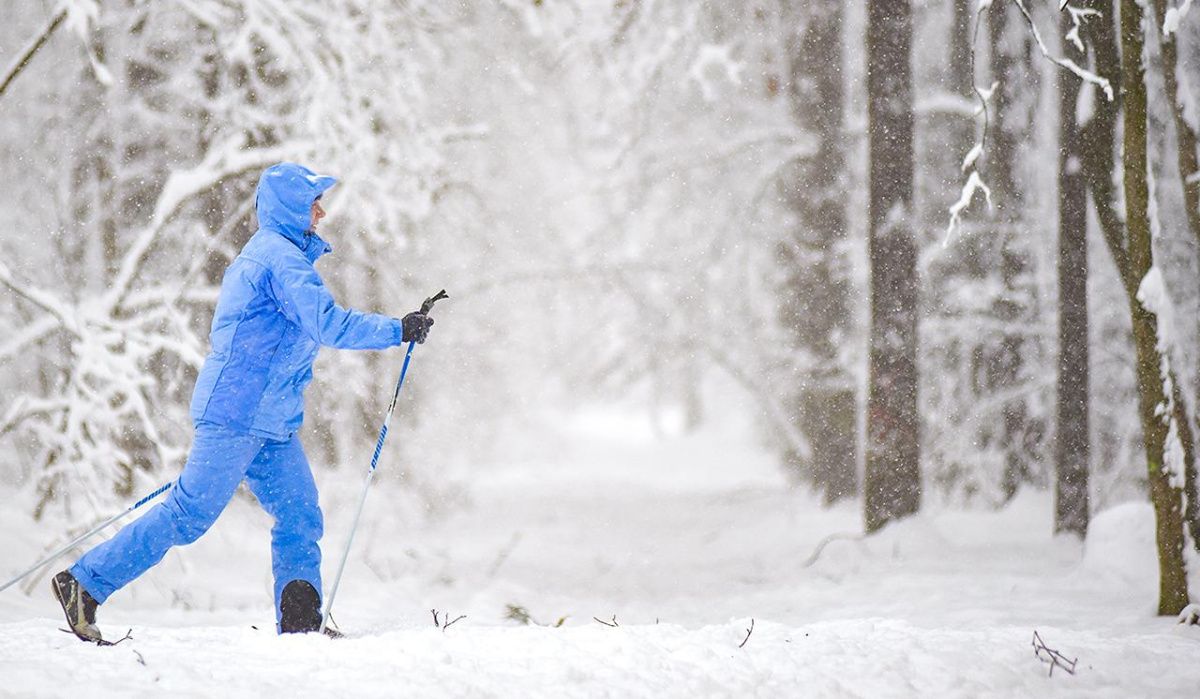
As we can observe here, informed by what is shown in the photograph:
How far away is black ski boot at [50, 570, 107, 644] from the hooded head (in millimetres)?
1610

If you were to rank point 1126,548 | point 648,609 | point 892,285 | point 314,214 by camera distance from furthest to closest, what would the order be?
point 892,285 → point 648,609 → point 1126,548 → point 314,214

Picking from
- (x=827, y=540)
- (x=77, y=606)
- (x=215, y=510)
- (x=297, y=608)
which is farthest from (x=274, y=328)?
(x=827, y=540)

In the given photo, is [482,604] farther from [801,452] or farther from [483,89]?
[483,89]

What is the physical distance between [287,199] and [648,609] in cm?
470

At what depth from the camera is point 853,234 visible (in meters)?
13.9

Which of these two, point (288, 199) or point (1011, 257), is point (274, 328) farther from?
point (1011, 257)

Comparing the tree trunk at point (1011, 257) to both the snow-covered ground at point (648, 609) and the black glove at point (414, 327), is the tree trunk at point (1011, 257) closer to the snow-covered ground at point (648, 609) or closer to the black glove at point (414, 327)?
the snow-covered ground at point (648, 609)

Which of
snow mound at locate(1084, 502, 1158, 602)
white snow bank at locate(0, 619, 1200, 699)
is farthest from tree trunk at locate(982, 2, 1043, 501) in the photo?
white snow bank at locate(0, 619, 1200, 699)

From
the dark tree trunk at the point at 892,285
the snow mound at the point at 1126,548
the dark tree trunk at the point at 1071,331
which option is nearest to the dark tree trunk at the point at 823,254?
the dark tree trunk at the point at 892,285

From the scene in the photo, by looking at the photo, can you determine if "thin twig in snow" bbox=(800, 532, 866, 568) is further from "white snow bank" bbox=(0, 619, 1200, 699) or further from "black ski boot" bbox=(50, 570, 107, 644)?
"black ski boot" bbox=(50, 570, 107, 644)

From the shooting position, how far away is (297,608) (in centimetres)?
478

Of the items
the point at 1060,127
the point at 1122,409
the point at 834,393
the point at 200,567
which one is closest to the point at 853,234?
the point at 834,393

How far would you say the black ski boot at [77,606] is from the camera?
436 centimetres

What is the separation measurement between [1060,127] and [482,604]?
224 inches
